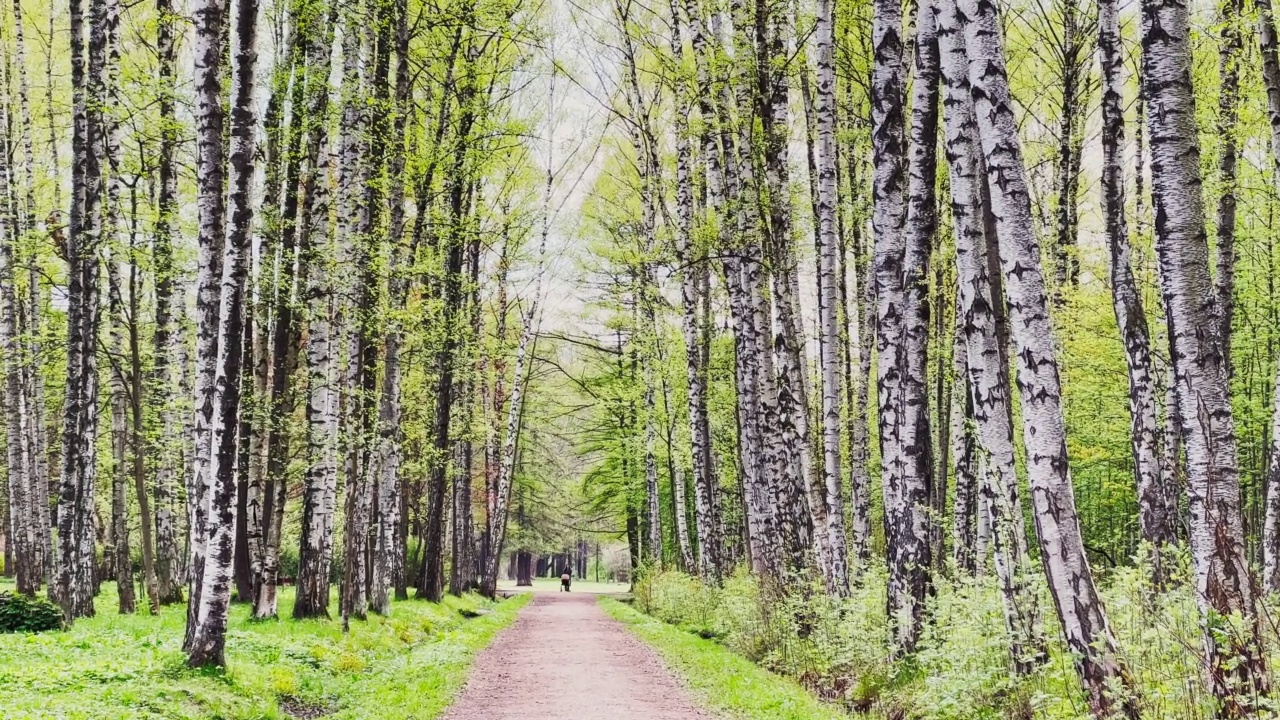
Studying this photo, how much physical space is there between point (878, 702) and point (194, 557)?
687cm

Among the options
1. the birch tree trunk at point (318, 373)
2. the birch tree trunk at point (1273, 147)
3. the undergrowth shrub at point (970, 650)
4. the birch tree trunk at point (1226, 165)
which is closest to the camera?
the undergrowth shrub at point (970, 650)

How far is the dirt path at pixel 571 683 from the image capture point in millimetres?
8789

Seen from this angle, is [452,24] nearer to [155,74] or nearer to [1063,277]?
[155,74]

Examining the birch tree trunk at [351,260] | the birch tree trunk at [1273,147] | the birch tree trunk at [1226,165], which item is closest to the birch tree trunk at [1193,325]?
the birch tree trunk at [1273,147]

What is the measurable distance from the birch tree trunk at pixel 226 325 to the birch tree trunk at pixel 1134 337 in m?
9.38

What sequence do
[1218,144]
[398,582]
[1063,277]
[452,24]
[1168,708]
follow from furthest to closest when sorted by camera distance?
[398,582] < [1063,277] < [452,24] < [1218,144] < [1168,708]

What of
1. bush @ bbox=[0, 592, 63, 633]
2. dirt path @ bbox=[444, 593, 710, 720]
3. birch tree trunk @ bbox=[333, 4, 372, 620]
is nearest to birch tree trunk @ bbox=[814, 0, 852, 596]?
dirt path @ bbox=[444, 593, 710, 720]

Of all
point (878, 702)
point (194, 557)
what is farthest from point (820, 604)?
point (194, 557)

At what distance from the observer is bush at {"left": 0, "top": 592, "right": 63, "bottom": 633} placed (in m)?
12.0

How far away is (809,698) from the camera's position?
902 centimetres

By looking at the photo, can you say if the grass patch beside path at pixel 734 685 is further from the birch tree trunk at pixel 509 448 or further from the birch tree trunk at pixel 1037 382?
the birch tree trunk at pixel 509 448

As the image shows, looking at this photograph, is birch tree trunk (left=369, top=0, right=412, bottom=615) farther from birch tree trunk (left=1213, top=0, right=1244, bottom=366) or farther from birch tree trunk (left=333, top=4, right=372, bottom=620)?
birch tree trunk (left=1213, top=0, right=1244, bottom=366)

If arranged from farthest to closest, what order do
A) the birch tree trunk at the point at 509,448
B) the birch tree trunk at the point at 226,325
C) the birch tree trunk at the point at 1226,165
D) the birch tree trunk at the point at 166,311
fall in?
the birch tree trunk at the point at 509,448 → the birch tree trunk at the point at 166,311 → the birch tree trunk at the point at 1226,165 → the birch tree trunk at the point at 226,325

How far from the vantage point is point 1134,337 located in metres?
10.5
